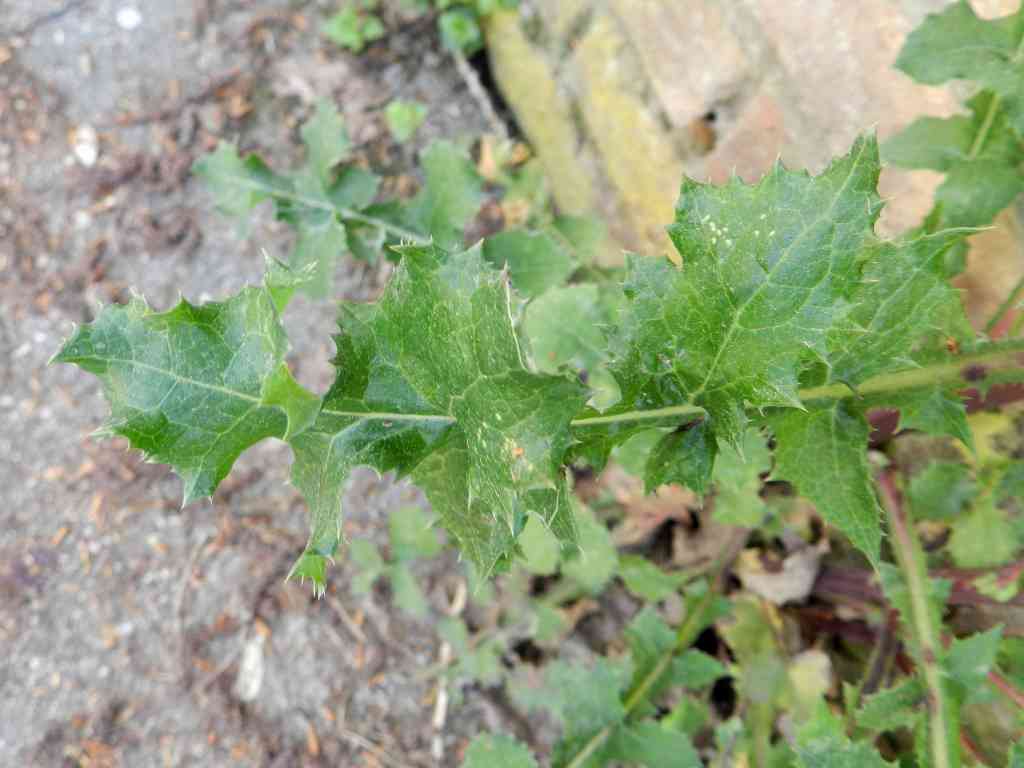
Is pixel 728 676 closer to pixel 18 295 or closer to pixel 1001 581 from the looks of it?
pixel 1001 581

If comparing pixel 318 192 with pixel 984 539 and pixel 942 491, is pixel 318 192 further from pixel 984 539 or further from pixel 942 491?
pixel 984 539

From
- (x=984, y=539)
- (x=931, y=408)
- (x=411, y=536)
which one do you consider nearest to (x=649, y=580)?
(x=411, y=536)

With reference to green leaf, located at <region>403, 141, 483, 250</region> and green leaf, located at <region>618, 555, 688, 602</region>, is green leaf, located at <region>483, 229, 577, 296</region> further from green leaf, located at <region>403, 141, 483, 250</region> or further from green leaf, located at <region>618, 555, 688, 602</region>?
green leaf, located at <region>618, 555, 688, 602</region>

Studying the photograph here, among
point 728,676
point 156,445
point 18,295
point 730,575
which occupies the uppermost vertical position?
point 156,445

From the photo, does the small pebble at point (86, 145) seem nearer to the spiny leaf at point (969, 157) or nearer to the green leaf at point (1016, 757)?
the spiny leaf at point (969, 157)

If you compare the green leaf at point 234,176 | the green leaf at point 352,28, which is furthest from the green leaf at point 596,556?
the green leaf at point 352,28

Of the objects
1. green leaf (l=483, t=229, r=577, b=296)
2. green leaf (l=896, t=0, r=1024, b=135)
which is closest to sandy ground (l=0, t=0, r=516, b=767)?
green leaf (l=483, t=229, r=577, b=296)

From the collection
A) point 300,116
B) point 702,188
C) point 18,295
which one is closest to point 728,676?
point 702,188
